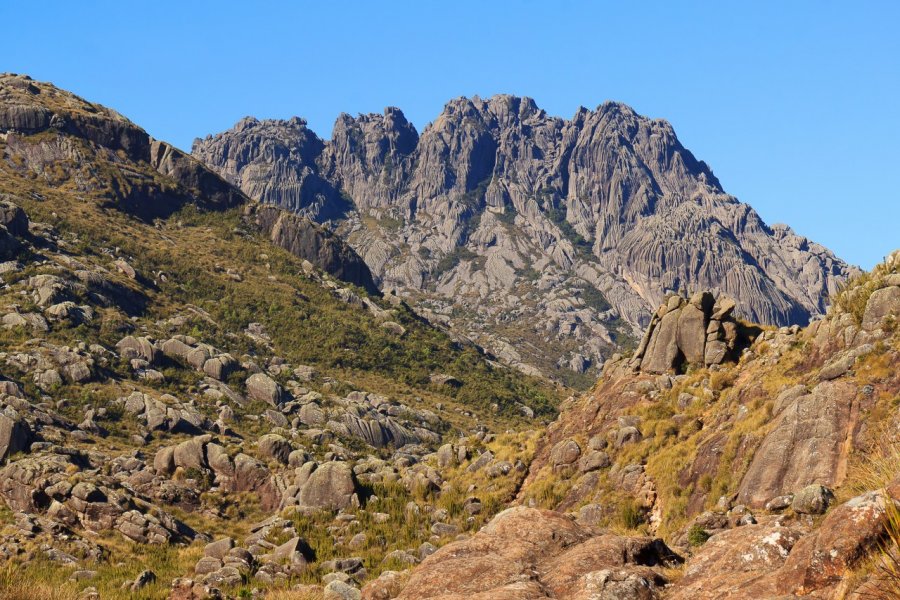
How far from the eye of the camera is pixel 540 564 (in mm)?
14305

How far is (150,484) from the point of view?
51594mm

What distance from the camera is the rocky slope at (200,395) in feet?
126

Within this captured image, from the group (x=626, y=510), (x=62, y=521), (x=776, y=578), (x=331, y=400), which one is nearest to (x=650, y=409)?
(x=626, y=510)

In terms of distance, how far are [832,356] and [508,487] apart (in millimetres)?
19157

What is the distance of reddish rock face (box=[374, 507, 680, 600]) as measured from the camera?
40.4ft

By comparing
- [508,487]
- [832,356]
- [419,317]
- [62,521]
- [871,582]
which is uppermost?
[419,317]

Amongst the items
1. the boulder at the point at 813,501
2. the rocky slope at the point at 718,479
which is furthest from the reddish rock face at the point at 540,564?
the boulder at the point at 813,501

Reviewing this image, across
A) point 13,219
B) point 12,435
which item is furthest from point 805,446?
point 13,219

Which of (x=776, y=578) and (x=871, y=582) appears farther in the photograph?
(x=776, y=578)

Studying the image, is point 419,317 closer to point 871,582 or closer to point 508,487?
point 508,487

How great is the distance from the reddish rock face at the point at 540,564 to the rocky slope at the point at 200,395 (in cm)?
471

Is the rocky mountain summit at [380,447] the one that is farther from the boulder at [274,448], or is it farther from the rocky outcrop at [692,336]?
the boulder at [274,448]

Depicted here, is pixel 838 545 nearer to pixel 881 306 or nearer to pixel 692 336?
pixel 881 306

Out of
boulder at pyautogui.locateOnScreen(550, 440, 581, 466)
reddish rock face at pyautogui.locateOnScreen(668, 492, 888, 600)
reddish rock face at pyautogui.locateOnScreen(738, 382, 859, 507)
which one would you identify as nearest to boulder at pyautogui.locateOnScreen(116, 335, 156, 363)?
boulder at pyautogui.locateOnScreen(550, 440, 581, 466)
